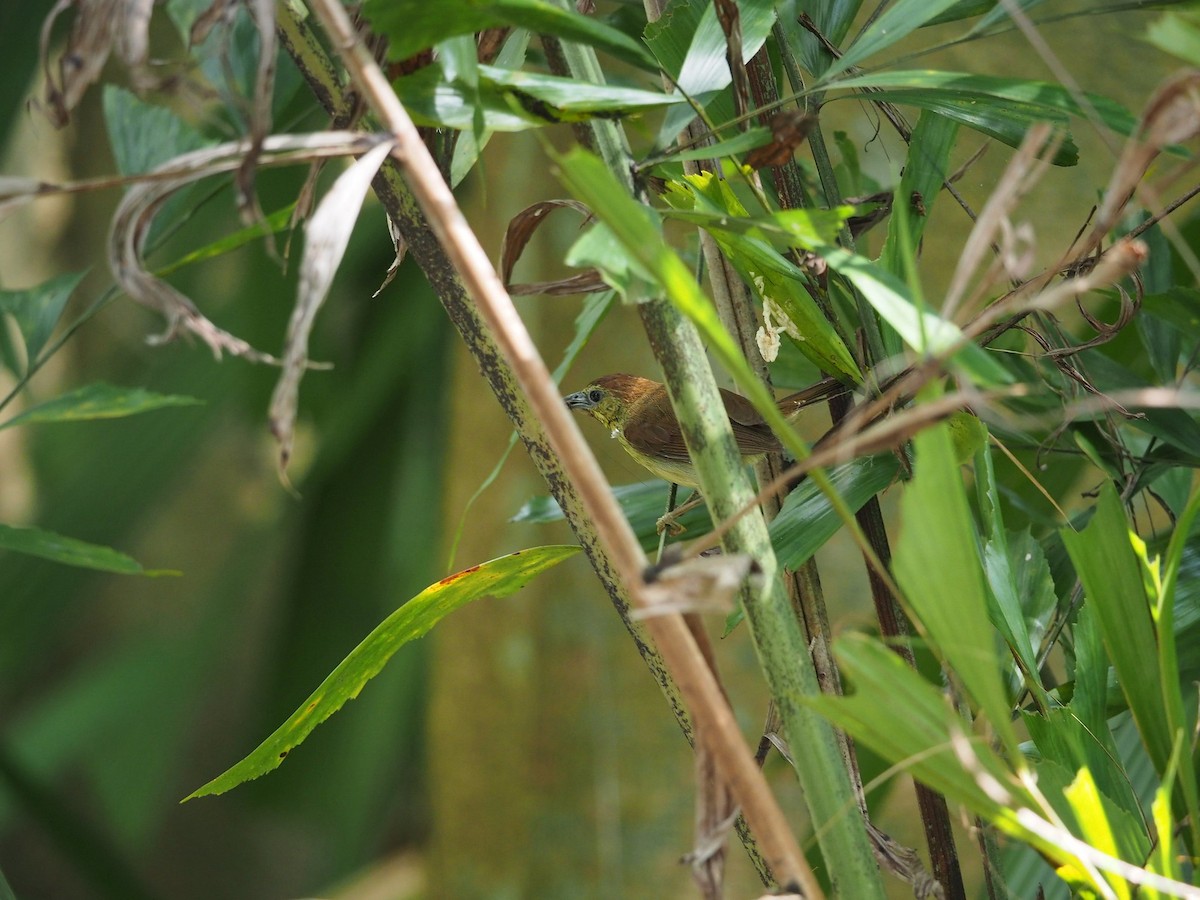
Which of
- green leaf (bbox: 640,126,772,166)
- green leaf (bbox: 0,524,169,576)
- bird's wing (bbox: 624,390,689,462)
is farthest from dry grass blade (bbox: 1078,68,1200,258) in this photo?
bird's wing (bbox: 624,390,689,462)

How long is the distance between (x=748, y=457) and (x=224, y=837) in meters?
2.33

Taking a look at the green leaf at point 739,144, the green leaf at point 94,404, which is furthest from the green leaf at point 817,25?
the green leaf at point 94,404

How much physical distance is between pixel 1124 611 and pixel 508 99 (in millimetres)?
255

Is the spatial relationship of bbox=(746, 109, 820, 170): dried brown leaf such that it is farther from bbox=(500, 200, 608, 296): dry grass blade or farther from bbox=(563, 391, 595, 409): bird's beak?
bbox=(563, 391, 595, 409): bird's beak

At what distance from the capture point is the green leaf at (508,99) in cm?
33

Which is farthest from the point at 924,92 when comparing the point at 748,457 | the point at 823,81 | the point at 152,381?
the point at 152,381

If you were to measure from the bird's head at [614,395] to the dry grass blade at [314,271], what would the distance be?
2.08 feet

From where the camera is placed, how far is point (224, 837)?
8.68 feet

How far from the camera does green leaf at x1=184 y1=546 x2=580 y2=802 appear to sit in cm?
41

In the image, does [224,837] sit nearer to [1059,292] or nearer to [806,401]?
[806,401]

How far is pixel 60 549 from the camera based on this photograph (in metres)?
0.55

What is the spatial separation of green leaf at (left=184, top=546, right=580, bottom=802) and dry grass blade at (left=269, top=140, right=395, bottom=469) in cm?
16

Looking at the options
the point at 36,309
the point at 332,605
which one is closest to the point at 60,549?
the point at 36,309

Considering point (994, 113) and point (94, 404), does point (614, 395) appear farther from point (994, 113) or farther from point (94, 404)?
point (994, 113)
